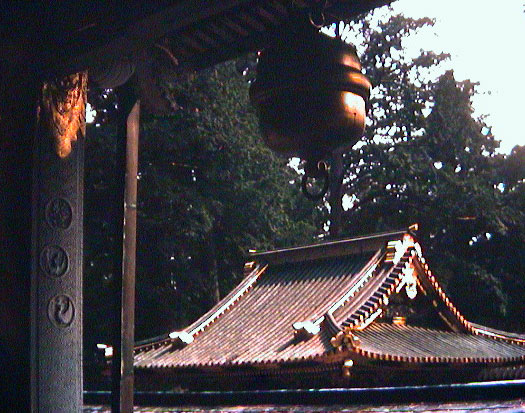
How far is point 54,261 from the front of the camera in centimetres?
210

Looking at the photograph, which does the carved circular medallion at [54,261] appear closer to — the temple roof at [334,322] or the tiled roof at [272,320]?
the temple roof at [334,322]

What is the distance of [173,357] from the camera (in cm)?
1100

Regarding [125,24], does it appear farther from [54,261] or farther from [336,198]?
[336,198]

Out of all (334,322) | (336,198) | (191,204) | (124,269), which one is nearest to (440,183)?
(336,198)

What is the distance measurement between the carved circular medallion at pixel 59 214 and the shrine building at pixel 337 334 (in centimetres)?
712

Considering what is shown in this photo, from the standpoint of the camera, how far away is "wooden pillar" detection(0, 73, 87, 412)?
6.62 ft

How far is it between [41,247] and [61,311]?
0.17m

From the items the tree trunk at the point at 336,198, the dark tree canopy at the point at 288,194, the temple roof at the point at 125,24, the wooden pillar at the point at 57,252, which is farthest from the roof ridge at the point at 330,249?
the wooden pillar at the point at 57,252

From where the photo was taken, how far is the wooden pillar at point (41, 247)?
2.02 meters

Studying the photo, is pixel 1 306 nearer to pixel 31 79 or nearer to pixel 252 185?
pixel 31 79

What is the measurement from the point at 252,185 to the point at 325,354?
9043 millimetres

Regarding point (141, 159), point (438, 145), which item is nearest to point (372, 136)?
point (438, 145)

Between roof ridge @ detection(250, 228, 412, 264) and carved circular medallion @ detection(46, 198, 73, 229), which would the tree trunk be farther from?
carved circular medallion @ detection(46, 198, 73, 229)

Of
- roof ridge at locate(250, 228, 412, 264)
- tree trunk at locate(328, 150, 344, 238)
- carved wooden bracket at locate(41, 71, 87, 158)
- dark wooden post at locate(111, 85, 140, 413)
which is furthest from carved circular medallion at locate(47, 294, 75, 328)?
tree trunk at locate(328, 150, 344, 238)
